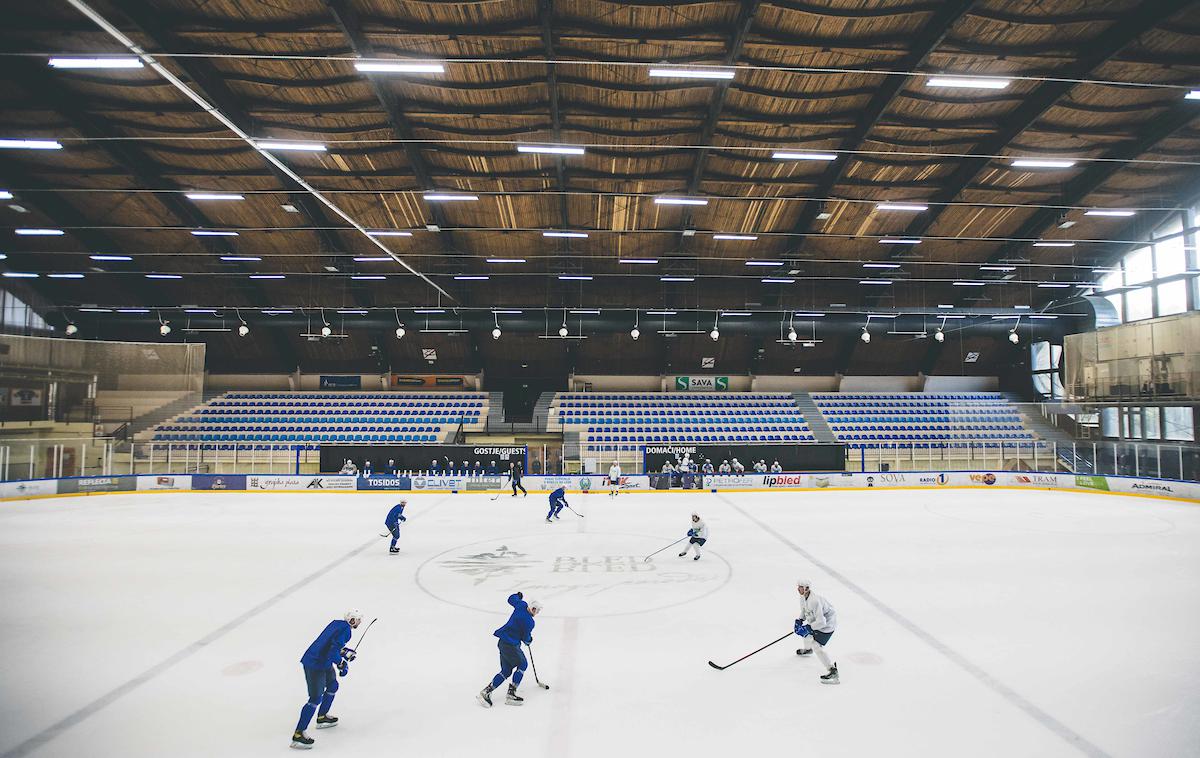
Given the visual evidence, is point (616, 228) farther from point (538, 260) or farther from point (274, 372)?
point (274, 372)

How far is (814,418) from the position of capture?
31.4 metres

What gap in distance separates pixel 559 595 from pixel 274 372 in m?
32.4

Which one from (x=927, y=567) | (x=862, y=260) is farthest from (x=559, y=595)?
(x=862, y=260)

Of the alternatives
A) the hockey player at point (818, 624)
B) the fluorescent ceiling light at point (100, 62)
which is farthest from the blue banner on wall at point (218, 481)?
the hockey player at point (818, 624)

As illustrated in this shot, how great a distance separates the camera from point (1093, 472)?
80.5ft

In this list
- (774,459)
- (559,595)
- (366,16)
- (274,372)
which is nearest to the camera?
(559,595)

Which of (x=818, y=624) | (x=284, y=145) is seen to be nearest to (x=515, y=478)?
(x=284, y=145)

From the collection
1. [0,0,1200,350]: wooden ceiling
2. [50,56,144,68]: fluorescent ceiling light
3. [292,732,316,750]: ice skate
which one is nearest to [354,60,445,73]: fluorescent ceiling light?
[0,0,1200,350]: wooden ceiling

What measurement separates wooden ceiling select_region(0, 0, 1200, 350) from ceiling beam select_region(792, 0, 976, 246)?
0.22 ft

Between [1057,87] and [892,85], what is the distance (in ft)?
17.0

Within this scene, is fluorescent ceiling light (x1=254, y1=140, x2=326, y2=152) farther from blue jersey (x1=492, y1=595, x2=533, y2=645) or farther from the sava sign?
the sava sign

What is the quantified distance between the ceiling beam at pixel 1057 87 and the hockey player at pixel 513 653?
1634 cm

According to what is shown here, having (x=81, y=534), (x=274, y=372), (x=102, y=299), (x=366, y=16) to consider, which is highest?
(x=366, y=16)

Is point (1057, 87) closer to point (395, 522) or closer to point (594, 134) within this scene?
point (594, 134)
